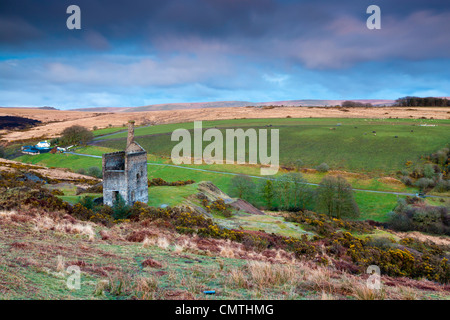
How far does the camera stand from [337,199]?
49312 millimetres

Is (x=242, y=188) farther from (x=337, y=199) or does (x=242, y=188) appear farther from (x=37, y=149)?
(x=37, y=149)

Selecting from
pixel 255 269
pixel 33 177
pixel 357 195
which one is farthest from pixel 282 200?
pixel 255 269

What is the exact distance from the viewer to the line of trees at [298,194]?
49406 millimetres

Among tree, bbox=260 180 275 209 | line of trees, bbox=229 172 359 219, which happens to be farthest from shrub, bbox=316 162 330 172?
tree, bbox=260 180 275 209

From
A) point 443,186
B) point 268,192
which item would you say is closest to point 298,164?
point 268,192

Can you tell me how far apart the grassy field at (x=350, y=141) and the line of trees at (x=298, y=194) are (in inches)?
669

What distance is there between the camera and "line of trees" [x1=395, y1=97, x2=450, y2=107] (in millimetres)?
137500

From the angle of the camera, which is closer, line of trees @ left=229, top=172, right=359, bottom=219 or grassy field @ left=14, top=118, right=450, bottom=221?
line of trees @ left=229, top=172, right=359, bottom=219

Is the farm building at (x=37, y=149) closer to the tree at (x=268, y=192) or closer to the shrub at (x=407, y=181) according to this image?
the tree at (x=268, y=192)

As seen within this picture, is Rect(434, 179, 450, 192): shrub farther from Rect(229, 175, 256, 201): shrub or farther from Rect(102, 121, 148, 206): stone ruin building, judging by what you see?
Rect(102, 121, 148, 206): stone ruin building

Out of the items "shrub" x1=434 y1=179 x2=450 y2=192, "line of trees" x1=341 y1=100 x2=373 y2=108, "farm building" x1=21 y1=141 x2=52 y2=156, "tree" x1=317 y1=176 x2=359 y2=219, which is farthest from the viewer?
"line of trees" x1=341 y1=100 x2=373 y2=108

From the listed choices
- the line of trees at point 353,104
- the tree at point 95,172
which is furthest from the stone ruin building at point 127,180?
the line of trees at point 353,104

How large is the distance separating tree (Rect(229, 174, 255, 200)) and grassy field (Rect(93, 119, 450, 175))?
20.0m

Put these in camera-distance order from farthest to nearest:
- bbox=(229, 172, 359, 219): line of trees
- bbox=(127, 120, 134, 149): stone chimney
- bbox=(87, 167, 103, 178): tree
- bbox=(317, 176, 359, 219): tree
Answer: bbox=(87, 167, 103, 178): tree < bbox=(229, 172, 359, 219): line of trees < bbox=(317, 176, 359, 219): tree < bbox=(127, 120, 134, 149): stone chimney
